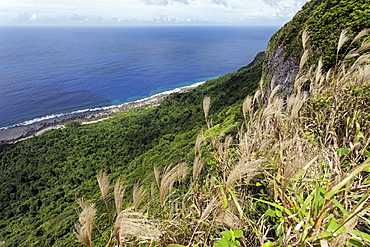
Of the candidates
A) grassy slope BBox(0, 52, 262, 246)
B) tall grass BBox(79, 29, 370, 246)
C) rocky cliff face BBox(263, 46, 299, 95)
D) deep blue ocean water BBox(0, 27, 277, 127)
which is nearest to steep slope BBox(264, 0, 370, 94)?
rocky cliff face BBox(263, 46, 299, 95)

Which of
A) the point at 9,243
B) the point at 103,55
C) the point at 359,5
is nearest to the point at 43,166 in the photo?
the point at 9,243

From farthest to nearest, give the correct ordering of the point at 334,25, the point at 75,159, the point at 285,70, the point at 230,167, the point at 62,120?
the point at 62,120
the point at 75,159
the point at 285,70
the point at 334,25
the point at 230,167

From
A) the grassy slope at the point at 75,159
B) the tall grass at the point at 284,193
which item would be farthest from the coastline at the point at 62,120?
the tall grass at the point at 284,193

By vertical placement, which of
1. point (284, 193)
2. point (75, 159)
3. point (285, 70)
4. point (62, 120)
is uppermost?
point (284, 193)

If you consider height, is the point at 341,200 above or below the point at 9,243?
above

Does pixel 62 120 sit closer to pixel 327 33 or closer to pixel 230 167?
pixel 327 33

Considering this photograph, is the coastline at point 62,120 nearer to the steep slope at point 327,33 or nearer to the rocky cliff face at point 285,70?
the rocky cliff face at point 285,70

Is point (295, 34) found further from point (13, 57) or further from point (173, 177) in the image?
point (13, 57)

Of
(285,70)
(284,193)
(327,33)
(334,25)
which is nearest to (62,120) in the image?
(285,70)
